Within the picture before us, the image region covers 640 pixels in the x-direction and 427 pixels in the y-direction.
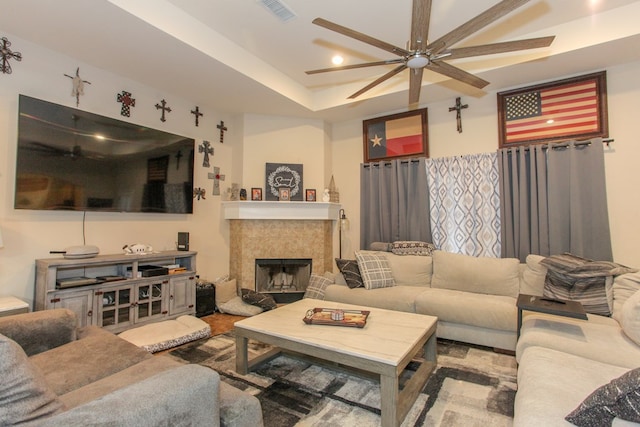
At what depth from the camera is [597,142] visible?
316 cm

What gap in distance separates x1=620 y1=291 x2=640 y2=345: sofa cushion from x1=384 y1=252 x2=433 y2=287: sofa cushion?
1733 mm

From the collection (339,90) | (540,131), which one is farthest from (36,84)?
(540,131)

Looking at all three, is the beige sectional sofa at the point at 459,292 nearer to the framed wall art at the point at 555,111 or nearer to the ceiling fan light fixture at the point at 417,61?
the framed wall art at the point at 555,111

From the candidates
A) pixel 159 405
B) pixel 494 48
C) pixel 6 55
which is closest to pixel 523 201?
pixel 494 48

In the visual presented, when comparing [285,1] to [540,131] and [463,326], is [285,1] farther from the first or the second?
[463,326]

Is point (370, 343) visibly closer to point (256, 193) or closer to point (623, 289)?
point (623, 289)

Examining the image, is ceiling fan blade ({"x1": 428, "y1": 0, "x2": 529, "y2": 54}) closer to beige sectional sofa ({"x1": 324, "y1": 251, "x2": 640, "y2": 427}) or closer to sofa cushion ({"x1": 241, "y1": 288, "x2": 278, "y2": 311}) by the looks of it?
beige sectional sofa ({"x1": 324, "y1": 251, "x2": 640, "y2": 427})

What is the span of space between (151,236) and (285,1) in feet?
9.19

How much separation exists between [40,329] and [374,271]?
2790 mm

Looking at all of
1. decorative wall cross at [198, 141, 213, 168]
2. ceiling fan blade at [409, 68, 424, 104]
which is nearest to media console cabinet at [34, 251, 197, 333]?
decorative wall cross at [198, 141, 213, 168]

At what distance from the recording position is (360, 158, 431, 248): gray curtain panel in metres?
4.12

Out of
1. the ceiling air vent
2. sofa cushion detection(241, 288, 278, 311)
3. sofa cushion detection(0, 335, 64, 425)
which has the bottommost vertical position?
sofa cushion detection(241, 288, 278, 311)

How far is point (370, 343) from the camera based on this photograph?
1981 mm

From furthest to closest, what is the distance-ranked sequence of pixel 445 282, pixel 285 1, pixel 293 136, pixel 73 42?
1. pixel 293 136
2. pixel 445 282
3. pixel 73 42
4. pixel 285 1
